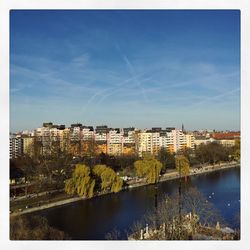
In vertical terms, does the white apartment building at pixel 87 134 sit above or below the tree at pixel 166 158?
above

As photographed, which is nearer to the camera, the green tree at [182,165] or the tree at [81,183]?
the tree at [81,183]

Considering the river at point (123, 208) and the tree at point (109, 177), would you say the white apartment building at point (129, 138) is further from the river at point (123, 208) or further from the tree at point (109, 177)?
the river at point (123, 208)

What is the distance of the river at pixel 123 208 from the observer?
329 centimetres

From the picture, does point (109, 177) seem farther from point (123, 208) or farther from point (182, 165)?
point (182, 165)

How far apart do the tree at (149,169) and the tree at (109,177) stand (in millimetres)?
336

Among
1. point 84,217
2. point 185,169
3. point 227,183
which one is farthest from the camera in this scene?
point 185,169

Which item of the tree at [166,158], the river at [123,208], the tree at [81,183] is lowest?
the river at [123,208]

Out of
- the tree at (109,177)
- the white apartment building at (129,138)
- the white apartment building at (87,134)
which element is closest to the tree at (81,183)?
the tree at (109,177)

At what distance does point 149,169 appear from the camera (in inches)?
197
